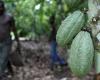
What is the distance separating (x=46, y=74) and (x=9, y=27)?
148 centimetres

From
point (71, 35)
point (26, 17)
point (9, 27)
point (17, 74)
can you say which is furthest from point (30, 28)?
point (71, 35)

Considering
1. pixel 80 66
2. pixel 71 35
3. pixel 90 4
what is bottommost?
pixel 80 66

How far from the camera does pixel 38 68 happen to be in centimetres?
776

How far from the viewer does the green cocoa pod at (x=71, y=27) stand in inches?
89.8

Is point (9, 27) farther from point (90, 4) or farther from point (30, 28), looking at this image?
point (90, 4)

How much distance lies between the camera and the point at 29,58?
27.5 feet

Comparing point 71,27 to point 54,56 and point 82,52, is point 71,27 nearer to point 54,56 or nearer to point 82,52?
point 82,52

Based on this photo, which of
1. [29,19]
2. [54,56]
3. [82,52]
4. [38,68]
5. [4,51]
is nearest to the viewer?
[82,52]

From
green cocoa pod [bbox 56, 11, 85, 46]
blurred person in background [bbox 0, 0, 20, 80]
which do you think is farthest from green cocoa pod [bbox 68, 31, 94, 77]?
blurred person in background [bbox 0, 0, 20, 80]

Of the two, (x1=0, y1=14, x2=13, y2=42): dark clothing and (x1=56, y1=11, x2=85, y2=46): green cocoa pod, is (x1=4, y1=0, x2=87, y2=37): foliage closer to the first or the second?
(x1=0, y1=14, x2=13, y2=42): dark clothing

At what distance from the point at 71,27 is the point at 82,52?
0.20 m

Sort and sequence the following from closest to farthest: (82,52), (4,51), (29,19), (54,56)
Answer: (82,52)
(4,51)
(54,56)
(29,19)

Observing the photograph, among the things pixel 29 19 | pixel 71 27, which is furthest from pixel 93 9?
pixel 29 19

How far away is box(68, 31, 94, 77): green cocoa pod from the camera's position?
216 centimetres
